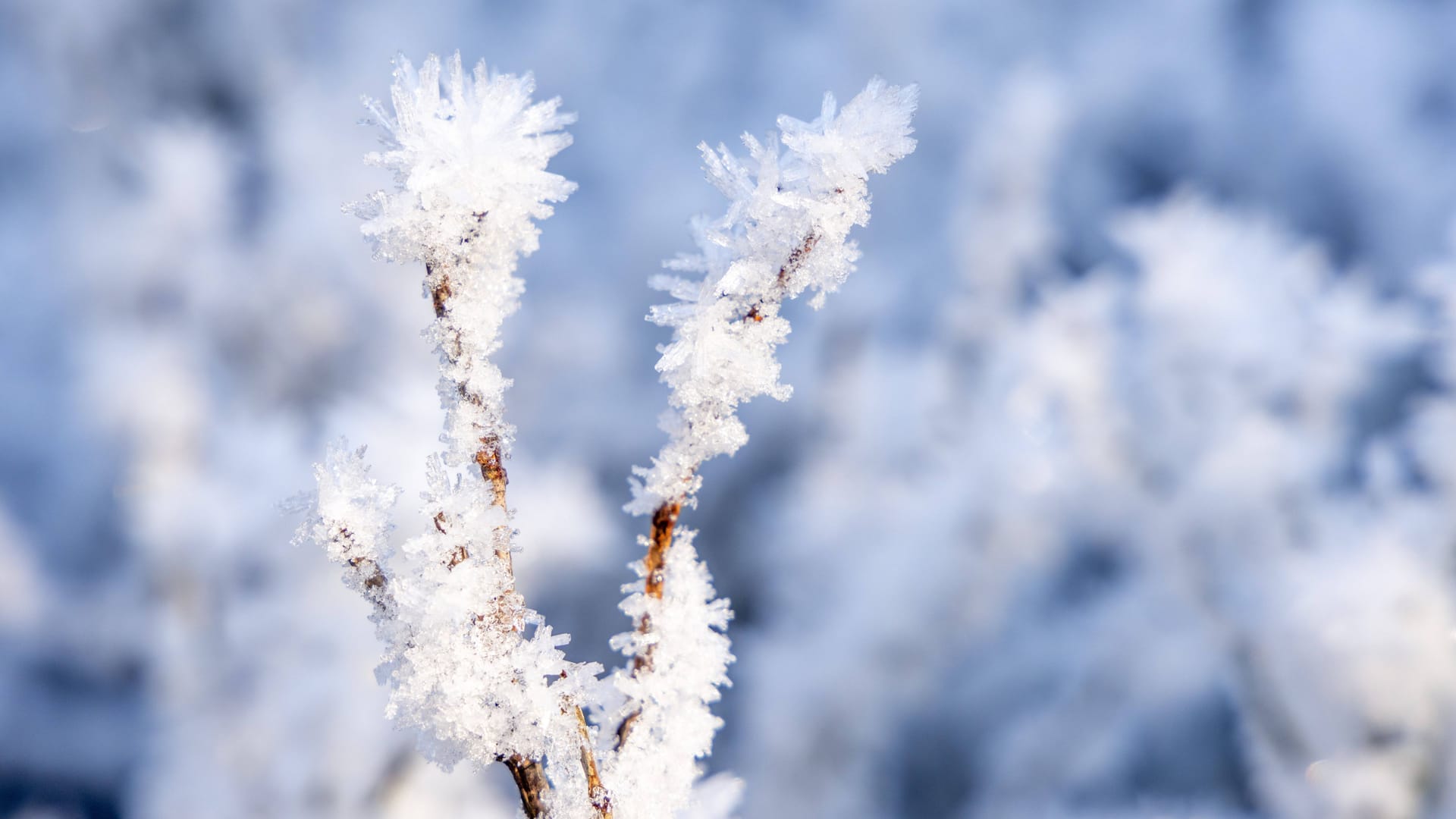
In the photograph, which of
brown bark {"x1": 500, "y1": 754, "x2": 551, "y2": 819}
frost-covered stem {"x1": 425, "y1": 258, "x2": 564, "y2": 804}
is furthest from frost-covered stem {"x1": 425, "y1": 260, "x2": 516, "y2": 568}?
brown bark {"x1": 500, "y1": 754, "x2": 551, "y2": 819}

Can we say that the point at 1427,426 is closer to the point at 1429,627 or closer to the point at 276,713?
the point at 1429,627

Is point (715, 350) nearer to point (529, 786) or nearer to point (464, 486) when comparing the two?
point (464, 486)

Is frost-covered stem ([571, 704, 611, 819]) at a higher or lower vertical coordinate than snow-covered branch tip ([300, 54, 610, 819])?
lower

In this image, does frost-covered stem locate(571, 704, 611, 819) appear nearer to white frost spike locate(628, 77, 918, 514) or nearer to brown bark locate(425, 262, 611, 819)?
brown bark locate(425, 262, 611, 819)

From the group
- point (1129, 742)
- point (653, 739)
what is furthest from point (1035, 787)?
point (653, 739)

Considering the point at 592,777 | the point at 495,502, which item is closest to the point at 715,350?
the point at 495,502

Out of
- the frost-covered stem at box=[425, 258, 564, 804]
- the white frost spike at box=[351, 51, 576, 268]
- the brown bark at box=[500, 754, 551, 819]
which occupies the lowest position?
the brown bark at box=[500, 754, 551, 819]

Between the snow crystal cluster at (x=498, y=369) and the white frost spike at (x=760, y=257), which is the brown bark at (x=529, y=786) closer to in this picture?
the snow crystal cluster at (x=498, y=369)
